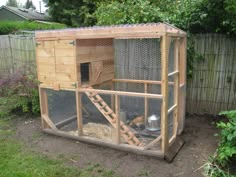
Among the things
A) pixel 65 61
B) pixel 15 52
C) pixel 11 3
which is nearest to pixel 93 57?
pixel 65 61

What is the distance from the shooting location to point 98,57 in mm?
4207

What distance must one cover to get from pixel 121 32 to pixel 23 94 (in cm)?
307

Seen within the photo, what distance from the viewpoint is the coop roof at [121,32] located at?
10.1 feet

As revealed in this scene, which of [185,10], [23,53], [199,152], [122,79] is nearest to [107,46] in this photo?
[122,79]

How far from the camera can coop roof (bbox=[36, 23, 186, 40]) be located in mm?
3076

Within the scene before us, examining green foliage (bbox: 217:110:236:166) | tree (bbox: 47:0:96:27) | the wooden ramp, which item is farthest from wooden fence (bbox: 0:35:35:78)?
tree (bbox: 47:0:96:27)

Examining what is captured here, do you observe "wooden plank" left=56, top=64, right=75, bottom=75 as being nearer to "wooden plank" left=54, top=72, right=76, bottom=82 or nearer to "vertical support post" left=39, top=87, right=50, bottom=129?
"wooden plank" left=54, top=72, right=76, bottom=82

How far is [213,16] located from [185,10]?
0.61 meters

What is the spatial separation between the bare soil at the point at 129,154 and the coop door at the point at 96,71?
1.06 metres

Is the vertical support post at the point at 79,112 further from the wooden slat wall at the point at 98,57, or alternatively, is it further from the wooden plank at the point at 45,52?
the wooden plank at the point at 45,52

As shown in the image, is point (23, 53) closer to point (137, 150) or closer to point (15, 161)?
point (15, 161)

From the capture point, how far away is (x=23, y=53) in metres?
7.01

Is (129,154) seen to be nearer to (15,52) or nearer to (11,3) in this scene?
(15,52)

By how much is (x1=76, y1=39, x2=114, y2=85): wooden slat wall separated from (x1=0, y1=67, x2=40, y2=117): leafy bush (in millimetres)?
1627
